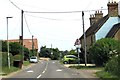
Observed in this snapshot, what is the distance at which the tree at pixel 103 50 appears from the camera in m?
47.9

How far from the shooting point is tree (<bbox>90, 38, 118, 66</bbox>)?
47.9m

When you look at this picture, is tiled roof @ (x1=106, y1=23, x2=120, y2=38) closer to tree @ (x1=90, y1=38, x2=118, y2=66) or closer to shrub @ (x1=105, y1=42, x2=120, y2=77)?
tree @ (x1=90, y1=38, x2=118, y2=66)

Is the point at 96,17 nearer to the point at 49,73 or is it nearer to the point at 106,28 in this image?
the point at 106,28

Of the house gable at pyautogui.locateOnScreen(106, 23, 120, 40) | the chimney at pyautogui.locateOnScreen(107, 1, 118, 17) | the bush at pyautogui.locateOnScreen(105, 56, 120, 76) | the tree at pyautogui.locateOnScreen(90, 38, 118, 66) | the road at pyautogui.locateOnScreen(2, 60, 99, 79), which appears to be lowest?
the road at pyautogui.locateOnScreen(2, 60, 99, 79)

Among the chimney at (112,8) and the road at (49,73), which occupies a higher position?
the chimney at (112,8)

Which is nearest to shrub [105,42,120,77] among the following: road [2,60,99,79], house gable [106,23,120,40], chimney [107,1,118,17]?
road [2,60,99,79]

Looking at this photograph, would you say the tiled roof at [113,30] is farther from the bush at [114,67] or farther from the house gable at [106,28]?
the bush at [114,67]

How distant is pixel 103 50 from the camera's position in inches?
1887

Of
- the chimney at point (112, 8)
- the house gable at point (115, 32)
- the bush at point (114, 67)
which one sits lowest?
the bush at point (114, 67)

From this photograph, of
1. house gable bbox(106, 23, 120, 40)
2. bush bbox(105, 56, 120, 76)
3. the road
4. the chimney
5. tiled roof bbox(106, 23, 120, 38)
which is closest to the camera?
bush bbox(105, 56, 120, 76)

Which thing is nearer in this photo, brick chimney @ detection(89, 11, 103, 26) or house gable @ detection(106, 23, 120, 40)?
house gable @ detection(106, 23, 120, 40)

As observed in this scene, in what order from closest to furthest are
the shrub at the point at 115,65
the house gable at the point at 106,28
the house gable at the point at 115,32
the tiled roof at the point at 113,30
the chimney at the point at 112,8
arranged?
the shrub at the point at 115,65
the house gable at the point at 115,32
the tiled roof at the point at 113,30
the chimney at the point at 112,8
the house gable at the point at 106,28

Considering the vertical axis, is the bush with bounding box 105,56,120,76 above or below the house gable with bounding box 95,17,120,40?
below

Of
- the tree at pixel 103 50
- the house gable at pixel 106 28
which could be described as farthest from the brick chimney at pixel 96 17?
the tree at pixel 103 50
